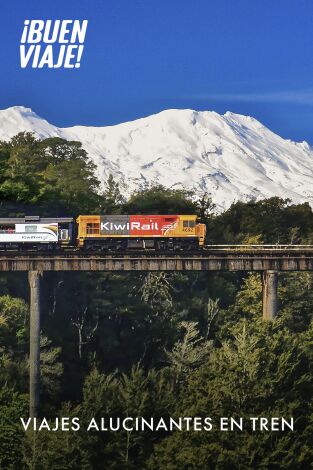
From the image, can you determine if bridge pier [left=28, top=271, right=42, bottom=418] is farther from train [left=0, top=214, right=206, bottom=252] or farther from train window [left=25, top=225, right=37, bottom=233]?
train [left=0, top=214, right=206, bottom=252]

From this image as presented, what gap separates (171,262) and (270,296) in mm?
8248

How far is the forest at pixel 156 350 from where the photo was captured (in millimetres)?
50219

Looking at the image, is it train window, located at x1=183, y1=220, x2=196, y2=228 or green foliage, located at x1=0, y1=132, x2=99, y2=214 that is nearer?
train window, located at x1=183, y1=220, x2=196, y2=228

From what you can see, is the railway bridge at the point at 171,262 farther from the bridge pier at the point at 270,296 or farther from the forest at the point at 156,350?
the forest at the point at 156,350

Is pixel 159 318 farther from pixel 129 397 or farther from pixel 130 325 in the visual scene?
pixel 129 397

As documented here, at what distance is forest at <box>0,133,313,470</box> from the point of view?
50219 millimetres

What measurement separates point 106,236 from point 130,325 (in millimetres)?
9730

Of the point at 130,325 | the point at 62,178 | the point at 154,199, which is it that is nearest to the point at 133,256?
the point at 130,325

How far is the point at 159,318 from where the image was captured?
274 feet

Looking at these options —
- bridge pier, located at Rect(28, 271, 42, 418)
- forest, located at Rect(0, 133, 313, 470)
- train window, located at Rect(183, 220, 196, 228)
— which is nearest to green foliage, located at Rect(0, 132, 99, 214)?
forest, located at Rect(0, 133, 313, 470)

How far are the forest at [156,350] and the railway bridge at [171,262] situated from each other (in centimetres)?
420

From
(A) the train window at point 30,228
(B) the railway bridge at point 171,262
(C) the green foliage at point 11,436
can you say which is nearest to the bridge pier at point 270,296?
(B) the railway bridge at point 171,262

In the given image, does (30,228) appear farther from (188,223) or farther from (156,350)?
(156,350)

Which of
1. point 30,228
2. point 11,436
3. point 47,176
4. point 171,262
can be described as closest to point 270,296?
point 171,262
